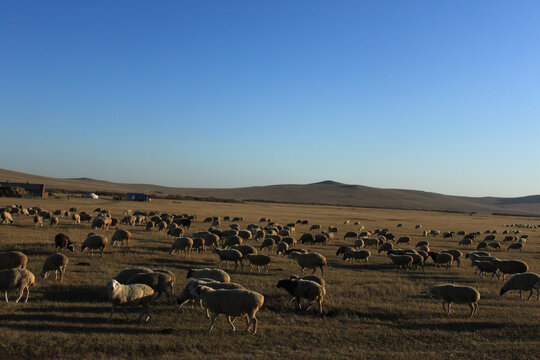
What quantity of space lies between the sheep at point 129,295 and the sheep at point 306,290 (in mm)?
3800

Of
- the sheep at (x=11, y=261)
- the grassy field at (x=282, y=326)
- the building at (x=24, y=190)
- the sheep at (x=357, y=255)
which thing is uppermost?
the building at (x=24, y=190)

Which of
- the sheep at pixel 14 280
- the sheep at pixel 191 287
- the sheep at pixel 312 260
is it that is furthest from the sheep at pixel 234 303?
the sheep at pixel 312 260

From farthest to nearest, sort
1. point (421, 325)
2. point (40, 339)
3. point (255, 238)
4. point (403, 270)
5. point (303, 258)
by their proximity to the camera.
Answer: point (255, 238)
point (403, 270)
point (303, 258)
point (421, 325)
point (40, 339)

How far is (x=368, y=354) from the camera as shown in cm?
805

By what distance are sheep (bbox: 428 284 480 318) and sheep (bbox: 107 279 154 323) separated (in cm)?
815

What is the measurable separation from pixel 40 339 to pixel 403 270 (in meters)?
14.3

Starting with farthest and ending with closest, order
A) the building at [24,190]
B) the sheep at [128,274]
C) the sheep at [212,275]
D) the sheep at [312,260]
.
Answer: the building at [24,190]
the sheep at [312,260]
the sheep at [212,275]
the sheep at [128,274]

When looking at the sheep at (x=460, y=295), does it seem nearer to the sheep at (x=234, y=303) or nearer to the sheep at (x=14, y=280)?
the sheep at (x=234, y=303)

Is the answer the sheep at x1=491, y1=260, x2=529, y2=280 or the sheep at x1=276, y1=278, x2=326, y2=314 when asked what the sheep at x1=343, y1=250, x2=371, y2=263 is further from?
the sheep at x1=276, y1=278, x2=326, y2=314

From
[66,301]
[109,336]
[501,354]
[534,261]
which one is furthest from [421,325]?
[534,261]

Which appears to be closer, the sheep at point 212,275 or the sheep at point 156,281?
the sheep at point 156,281

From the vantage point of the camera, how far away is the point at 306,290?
1085cm

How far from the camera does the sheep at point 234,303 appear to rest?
29.5 feet

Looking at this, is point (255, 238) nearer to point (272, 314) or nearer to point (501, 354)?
point (272, 314)
